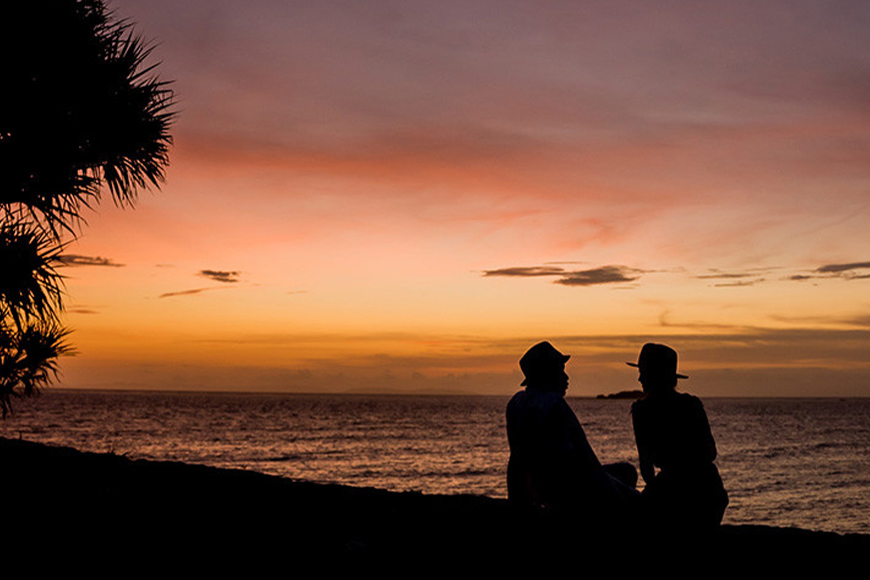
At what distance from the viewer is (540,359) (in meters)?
5.61

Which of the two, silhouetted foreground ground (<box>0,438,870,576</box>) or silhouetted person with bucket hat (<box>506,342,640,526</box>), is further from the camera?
silhouetted foreground ground (<box>0,438,870,576</box>)

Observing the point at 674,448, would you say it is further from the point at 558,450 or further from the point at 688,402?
the point at 558,450

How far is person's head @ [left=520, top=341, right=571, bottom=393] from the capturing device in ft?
18.4

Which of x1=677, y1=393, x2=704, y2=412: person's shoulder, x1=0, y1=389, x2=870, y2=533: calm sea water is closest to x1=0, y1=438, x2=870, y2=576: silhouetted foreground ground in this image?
x1=677, y1=393, x2=704, y2=412: person's shoulder

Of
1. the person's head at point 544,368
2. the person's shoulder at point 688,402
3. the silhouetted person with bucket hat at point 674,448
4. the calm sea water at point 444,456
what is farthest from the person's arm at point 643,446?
the calm sea water at point 444,456

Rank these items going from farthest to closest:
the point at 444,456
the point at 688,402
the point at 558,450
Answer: the point at 444,456 → the point at 558,450 → the point at 688,402

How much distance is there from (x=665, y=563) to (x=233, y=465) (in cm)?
4190

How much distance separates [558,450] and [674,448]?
2.66ft

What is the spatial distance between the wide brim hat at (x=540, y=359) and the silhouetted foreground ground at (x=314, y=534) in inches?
46.8

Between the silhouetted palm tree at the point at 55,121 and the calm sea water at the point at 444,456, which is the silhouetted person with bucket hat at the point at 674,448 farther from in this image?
the calm sea water at the point at 444,456

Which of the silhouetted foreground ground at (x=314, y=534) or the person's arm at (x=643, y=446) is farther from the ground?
the person's arm at (x=643, y=446)

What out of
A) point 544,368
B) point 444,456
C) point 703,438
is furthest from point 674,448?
point 444,456

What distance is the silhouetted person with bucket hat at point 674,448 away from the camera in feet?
17.0

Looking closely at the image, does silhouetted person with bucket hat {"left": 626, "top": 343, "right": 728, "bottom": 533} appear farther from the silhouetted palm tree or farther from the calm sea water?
the calm sea water
